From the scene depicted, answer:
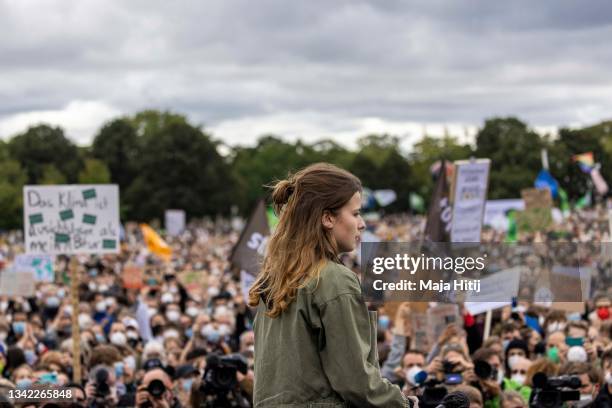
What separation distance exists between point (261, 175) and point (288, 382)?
118785mm

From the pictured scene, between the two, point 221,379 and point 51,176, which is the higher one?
A: point 51,176

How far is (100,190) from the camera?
11.4 metres

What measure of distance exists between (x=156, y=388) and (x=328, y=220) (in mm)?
3387

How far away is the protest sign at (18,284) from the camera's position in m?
14.9

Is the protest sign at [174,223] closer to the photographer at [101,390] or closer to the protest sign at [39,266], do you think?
the protest sign at [39,266]

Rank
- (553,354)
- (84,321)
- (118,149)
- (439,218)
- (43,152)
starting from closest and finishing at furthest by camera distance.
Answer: (553,354)
(439,218)
(84,321)
(43,152)
(118,149)

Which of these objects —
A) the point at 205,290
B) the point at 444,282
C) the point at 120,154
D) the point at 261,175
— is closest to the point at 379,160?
the point at 261,175

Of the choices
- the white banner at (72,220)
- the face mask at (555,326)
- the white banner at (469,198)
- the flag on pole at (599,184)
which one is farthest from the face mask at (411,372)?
the flag on pole at (599,184)

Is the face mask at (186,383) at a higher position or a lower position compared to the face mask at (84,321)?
lower

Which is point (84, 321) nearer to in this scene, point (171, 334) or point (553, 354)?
point (171, 334)

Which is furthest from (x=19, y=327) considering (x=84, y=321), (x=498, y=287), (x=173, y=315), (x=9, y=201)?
(x=9, y=201)

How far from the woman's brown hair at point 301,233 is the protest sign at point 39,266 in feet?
52.9

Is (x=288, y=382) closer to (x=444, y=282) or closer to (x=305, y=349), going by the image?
(x=305, y=349)

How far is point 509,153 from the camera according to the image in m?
86.8
